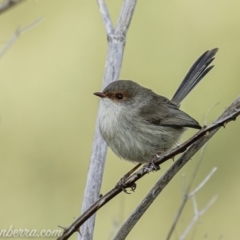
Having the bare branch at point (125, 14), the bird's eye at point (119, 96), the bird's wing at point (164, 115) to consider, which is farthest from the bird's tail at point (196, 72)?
the bare branch at point (125, 14)

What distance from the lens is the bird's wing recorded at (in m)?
4.25

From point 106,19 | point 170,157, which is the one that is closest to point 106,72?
point 106,19

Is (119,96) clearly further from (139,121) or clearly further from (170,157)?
(170,157)

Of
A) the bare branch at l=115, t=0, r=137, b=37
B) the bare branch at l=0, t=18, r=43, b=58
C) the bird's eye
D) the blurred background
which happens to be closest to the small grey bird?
the bird's eye

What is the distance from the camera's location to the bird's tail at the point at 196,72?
467 cm

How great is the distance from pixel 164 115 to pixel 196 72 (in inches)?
22.7

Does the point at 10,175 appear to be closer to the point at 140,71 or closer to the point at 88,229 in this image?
the point at 140,71

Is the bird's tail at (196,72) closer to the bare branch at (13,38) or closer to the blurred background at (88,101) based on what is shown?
the blurred background at (88,101)

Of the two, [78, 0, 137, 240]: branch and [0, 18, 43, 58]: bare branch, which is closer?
[0, 18, 43, 58]: bare branch

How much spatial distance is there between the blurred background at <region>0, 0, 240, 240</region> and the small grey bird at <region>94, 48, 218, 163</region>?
76.5 inches

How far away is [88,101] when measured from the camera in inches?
298

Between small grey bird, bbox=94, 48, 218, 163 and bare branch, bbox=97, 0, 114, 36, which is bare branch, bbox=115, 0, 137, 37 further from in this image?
small grey bird, bbox=94, 48, 218, 163

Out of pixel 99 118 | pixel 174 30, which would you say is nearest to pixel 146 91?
pixel 99 118

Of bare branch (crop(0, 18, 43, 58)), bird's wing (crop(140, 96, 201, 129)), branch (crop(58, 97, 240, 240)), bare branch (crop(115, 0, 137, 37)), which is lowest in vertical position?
branch (crop(58, 97, 240, 240))
